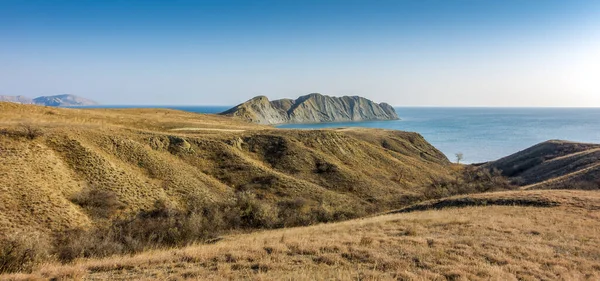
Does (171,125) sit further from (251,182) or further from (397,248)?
(397,248)

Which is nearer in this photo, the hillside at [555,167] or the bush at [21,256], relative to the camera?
the bush at [21,256]

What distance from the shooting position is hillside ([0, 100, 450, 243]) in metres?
21.7

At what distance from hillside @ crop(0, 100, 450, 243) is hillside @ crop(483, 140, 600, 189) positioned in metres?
14.8

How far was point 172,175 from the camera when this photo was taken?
3136 cm

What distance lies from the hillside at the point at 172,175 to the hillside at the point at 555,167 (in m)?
14.8

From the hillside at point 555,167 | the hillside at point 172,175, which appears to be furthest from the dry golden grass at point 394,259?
the hillside at point 555,167

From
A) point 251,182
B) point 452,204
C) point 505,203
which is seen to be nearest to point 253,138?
point 251,182

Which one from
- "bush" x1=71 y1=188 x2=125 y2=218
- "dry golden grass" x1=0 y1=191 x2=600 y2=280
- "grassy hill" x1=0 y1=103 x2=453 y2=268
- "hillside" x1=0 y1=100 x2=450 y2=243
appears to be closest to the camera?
"dry golden grass" x1=0 y1=191 x2=600 y2=280

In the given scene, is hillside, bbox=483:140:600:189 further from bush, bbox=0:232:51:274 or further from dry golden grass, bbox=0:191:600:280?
bush, bbox=0:232:51:274

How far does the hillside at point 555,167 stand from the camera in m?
33.0

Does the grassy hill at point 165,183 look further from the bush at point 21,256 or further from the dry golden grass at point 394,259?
the dry golden grass at point 394,259

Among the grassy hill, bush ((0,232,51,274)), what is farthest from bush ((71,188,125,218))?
bush ((0,232,51,274))

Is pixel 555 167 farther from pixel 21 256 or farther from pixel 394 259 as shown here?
pixel 21 256

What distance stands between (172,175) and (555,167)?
2246 inches
